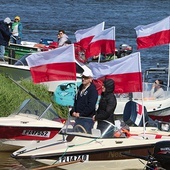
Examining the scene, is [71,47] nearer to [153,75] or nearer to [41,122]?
[41,122]

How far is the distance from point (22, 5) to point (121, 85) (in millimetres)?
49146

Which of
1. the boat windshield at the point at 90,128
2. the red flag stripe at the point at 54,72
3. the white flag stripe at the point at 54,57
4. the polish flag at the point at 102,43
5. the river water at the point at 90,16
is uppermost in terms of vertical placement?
the river water at the point at 90,16

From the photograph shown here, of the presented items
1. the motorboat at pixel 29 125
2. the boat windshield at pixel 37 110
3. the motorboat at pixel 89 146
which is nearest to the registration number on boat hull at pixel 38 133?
the motorboat at pixel 29 125

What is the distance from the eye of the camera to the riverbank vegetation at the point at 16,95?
58.6 feet

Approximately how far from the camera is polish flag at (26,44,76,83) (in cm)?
1619

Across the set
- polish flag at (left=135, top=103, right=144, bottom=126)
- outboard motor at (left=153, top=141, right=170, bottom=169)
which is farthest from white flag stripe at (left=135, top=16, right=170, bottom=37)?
outboard motor at (left=153, top=141, right=170, bottom=169)

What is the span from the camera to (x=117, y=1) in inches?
2943

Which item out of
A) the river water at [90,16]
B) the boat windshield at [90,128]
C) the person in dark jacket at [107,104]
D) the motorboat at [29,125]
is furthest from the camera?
the river water at [90,16]

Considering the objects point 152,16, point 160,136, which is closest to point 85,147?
point 160,136

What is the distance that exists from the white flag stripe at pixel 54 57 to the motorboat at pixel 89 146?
6.50ft

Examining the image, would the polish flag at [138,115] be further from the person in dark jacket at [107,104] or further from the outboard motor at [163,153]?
the outboard motor at [163,153]

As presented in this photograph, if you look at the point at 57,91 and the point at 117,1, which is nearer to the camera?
the point at 57,91

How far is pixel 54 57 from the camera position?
16.3 metres

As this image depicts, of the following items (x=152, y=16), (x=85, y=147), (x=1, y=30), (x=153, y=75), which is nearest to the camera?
(x=85, y=147)
